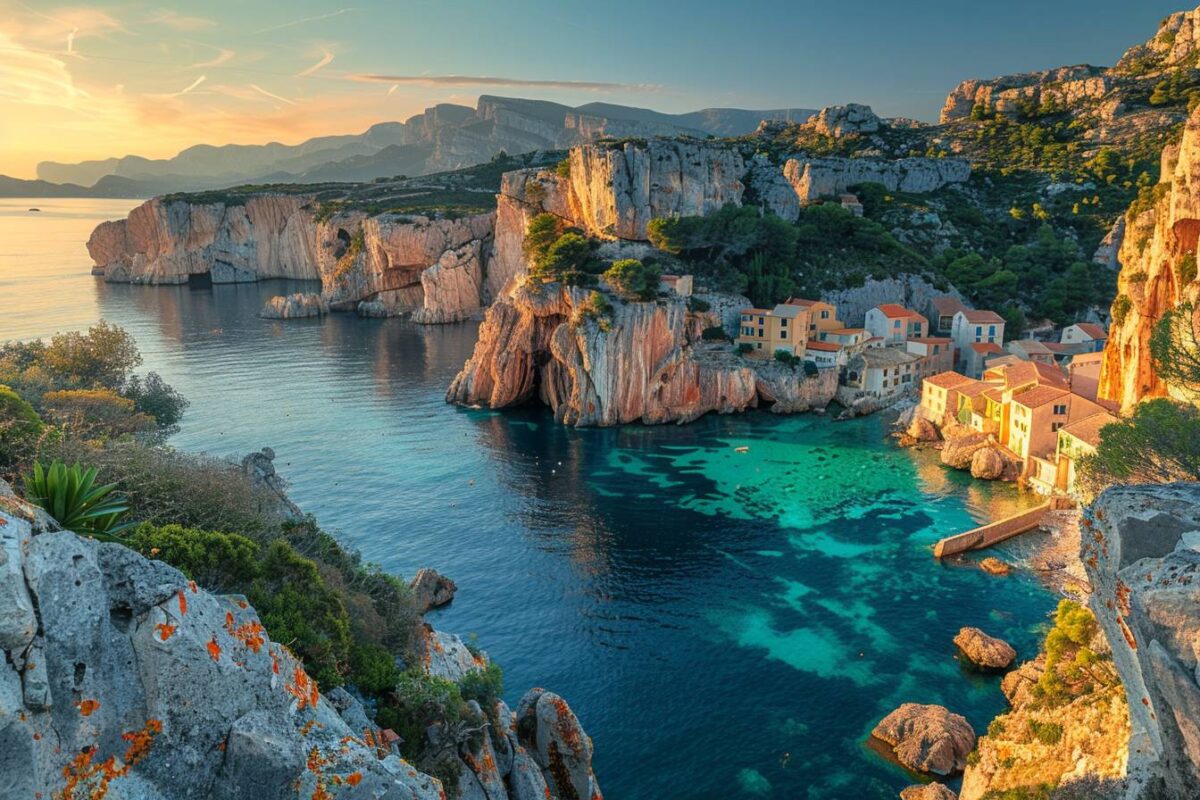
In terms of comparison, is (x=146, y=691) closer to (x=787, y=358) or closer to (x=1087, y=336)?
(x=787, y=358)

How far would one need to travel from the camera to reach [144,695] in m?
9.12

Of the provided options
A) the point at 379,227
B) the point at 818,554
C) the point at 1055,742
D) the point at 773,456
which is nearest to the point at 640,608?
the point at 818,554

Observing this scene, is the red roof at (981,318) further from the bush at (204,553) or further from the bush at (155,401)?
the bush at (204,553)

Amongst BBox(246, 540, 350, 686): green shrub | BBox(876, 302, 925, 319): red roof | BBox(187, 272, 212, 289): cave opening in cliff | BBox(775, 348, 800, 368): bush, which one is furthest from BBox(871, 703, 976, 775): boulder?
BBox(187, 272, 212, 289): cave opening in cliff

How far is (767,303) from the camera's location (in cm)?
8019

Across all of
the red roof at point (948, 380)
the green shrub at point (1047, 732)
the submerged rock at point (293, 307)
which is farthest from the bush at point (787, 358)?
the submerged rock at point (293, 307)

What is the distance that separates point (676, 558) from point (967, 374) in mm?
47980

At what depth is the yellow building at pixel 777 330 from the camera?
71750 mm

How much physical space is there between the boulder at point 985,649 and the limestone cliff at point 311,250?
9645cm

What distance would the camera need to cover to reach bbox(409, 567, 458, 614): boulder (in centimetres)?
3647

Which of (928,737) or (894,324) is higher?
(894,324)

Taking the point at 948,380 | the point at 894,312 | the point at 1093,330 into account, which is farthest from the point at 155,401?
the point at 1093,330

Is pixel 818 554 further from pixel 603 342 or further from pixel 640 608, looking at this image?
pixel 603 342

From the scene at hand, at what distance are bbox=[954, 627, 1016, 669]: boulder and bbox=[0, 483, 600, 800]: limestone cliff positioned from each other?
26.5 m
